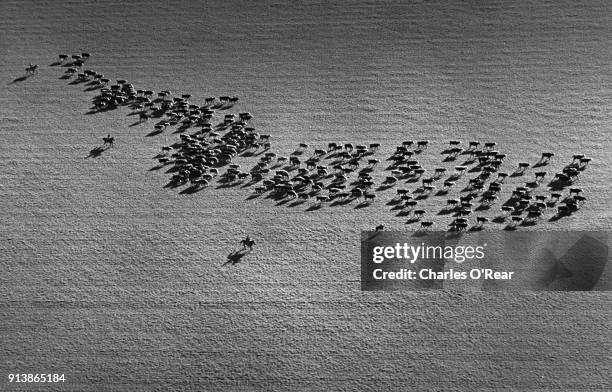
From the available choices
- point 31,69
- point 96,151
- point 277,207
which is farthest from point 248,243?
point 31,69

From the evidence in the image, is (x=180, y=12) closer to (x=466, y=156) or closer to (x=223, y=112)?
(x=223, y=112)

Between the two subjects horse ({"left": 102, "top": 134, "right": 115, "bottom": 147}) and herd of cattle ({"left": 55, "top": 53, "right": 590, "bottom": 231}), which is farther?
horse ({"left": 102, "top": 134, "right": 115, "bottom": 147})

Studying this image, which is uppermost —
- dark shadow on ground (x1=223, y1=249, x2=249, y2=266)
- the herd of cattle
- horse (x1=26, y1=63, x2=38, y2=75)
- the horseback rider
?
horse (x1=26, y1=63, x2=38, y2=75)

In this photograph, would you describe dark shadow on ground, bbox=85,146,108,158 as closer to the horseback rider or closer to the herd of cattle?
the herd of cattle

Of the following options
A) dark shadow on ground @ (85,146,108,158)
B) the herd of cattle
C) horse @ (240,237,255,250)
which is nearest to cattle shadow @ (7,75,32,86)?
dark shadow on ground @ (85,146,108,158)

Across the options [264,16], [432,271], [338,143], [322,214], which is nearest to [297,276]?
[322,214]

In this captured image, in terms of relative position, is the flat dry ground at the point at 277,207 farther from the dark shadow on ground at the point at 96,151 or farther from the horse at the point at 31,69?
the horse at the point at 31,69

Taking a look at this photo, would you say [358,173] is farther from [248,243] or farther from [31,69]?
[31,69]
